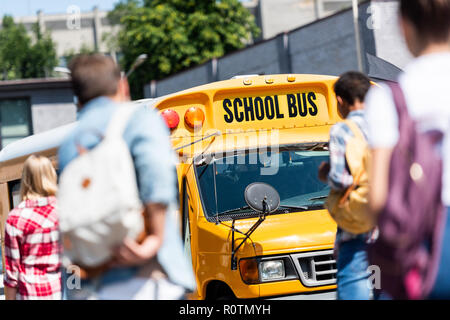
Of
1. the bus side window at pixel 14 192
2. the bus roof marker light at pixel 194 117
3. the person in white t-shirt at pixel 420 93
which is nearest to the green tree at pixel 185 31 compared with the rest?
the bus side window at pixel 14 192

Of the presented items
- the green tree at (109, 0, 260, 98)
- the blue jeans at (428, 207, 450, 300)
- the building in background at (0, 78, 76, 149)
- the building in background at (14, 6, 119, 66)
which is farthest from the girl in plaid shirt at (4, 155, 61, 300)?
the building in background at (14, 6, 119, 66)

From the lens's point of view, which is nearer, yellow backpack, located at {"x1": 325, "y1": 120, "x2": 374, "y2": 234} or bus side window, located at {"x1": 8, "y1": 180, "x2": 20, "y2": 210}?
yellow backpack, located at {"x1": 325, "y1": 120, "x2": 374, "y2": 234}

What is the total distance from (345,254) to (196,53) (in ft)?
128

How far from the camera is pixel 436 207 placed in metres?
2.56

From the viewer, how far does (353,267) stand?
13.2 ft

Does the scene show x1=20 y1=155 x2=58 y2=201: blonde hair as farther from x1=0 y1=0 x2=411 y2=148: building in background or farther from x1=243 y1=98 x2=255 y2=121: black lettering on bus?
x1=0 y1=0 x2=411 y2=148: building in background

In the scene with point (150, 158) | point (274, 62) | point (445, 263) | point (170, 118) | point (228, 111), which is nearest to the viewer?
point (445, 263)

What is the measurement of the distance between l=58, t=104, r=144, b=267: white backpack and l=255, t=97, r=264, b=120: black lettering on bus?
363 centimetres

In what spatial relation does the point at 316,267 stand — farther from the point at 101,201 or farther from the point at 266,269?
Result: the point at 101,201

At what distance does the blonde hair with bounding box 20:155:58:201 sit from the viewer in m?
4.69

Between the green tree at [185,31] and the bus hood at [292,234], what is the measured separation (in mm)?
36594

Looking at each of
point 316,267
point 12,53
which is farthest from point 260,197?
point 12,53

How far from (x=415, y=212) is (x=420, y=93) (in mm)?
420

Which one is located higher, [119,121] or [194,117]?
[194,117]
